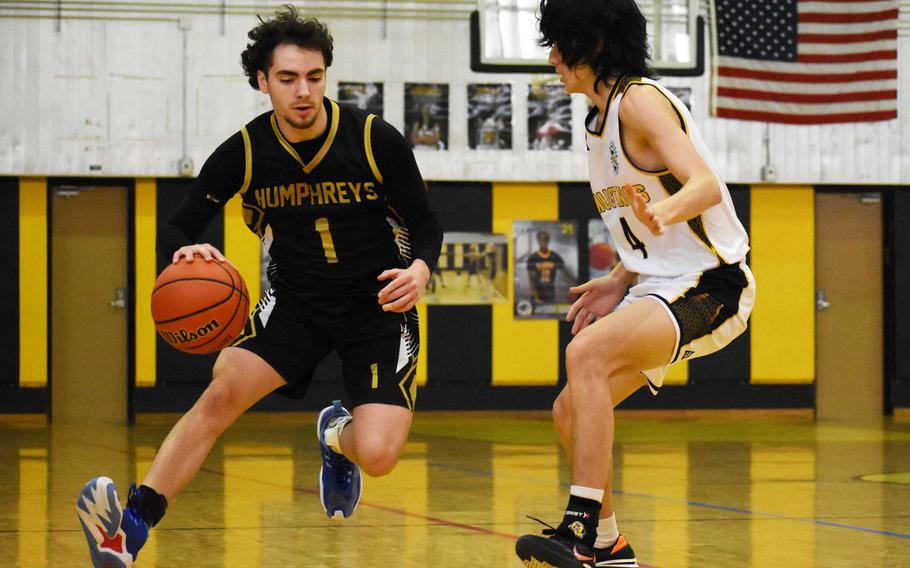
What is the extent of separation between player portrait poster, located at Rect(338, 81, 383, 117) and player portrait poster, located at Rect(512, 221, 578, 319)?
6.60ft

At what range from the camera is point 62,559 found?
464cm

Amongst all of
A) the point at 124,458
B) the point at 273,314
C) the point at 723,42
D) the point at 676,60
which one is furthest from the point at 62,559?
the point at 723,42

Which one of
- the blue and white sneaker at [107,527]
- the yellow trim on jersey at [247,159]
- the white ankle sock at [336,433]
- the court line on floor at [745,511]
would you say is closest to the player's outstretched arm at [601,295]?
the white ankle sock at [336,433]

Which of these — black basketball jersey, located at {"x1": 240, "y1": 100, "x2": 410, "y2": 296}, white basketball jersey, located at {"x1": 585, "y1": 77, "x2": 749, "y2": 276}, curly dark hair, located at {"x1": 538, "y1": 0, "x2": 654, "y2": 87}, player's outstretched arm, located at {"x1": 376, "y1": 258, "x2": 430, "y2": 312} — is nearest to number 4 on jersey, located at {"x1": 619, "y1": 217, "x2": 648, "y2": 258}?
white basketball jersey, located at {"x1": 585, "y1": 77, "x2": 749, "y2": 276}

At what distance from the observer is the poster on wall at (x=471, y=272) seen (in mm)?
14016

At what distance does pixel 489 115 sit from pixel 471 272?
1.70 metres

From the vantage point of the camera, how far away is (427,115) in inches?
538

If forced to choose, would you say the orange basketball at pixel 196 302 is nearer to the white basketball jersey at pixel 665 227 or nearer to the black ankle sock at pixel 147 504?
the black ankle sock at pixel 147 504

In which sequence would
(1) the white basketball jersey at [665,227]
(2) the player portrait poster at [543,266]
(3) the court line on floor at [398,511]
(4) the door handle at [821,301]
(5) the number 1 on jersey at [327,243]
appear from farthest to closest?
(4) the door handle at [821,301]
(2) the player portrait poster at [543,266]
(3) the court line on floor at [398,511]
(5) the number 1 on jersey at [327,243]
(1) the white basketball jersey at [665,227]

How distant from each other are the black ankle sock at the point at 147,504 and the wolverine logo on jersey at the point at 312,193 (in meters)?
1.06

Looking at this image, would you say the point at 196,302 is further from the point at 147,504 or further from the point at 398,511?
the point at 398,511


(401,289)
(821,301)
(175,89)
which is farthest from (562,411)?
(821,301)

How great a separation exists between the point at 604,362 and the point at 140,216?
406 inches

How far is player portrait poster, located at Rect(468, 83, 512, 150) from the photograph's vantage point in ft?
45.1
